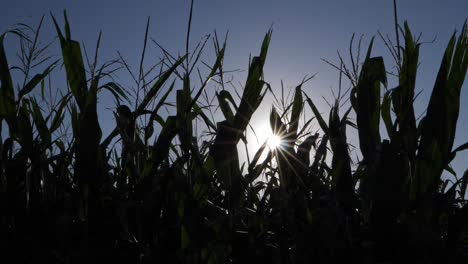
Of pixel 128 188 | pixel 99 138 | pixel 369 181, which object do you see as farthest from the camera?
pixel 128 188

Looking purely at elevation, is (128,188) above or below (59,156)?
below

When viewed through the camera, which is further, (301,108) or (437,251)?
(301,108)

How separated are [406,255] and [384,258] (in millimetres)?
69

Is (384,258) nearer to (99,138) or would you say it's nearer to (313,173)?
(313,173)

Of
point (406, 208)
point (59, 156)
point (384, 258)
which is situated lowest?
point (384, 258)

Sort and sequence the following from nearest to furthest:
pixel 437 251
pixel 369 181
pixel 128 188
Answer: pixel 437 251, pixel 369 181, pixel 128 188

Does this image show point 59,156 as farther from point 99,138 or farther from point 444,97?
point 444,97

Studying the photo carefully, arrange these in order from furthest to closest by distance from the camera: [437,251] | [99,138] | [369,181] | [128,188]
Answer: [128,188] → [99,138] → [369,181] → [437,251]

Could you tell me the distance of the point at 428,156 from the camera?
1362mm

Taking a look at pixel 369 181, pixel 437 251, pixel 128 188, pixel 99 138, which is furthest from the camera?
pixel 128 188

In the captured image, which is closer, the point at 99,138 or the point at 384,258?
the point at 384,258

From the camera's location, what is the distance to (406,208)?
55.1 inches

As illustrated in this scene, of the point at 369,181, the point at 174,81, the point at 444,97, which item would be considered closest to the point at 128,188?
the point at 174,81

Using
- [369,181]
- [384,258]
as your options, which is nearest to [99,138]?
[369,181]
